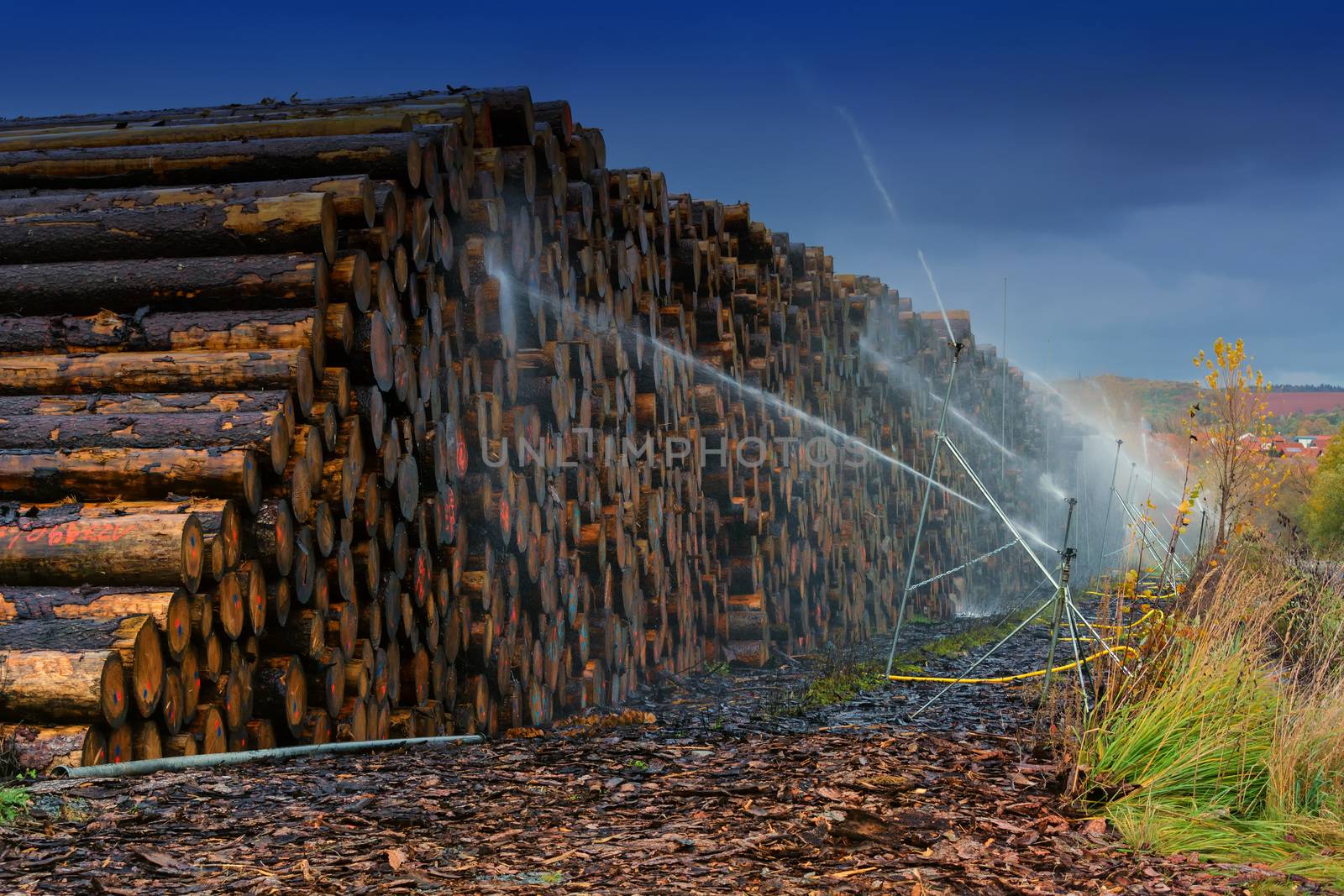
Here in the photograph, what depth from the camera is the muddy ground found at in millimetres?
3674

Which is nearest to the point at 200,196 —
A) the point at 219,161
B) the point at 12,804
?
the point at 219,161

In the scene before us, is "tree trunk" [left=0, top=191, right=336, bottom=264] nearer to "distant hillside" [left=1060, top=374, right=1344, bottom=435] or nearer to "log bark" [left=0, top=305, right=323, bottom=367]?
"log bark" [left=0, top=305, right=323, bottom=367]

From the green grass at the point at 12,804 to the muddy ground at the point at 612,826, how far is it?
6 centimetres

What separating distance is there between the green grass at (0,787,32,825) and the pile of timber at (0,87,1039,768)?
0.38 metres

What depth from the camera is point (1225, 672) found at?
5.43 meters

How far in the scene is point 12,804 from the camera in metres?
4.03

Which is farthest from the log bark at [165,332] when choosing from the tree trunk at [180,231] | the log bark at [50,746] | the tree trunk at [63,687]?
the log bark at [50,746]

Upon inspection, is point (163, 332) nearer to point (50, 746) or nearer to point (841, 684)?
point (50, 746)

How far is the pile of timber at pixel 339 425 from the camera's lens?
196 inches

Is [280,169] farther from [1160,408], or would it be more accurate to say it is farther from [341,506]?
[1160,408]

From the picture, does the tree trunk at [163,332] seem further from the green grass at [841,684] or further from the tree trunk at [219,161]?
the green grass at [841,684]

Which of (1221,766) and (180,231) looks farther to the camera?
(180,231)

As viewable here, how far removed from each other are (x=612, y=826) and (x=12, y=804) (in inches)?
78.5

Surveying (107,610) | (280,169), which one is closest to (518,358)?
(280,169)
